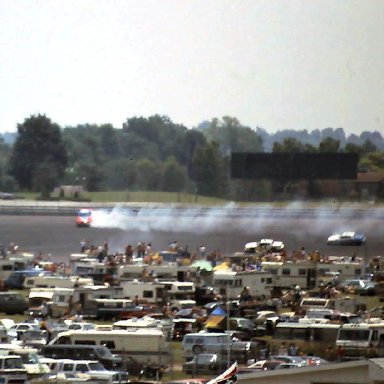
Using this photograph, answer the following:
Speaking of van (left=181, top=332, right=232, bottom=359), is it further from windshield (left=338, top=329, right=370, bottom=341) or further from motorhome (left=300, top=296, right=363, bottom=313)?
motorhome (left=300, top=296, right=363, bottom=313)

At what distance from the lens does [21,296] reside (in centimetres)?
2073

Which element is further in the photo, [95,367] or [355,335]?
[355,335]

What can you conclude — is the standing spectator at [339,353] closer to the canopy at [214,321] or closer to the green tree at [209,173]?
the canopy at [214,321]

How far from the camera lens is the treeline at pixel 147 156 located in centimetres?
3900

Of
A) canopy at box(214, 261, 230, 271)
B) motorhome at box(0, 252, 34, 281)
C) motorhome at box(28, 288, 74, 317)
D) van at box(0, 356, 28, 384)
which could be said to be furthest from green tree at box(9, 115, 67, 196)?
van at box(0, 356, 28, 384)

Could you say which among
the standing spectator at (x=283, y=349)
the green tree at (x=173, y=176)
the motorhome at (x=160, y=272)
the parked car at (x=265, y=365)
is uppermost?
the green tree at (x=173, y=176)

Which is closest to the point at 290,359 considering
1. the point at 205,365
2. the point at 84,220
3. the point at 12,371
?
the point at 205,365

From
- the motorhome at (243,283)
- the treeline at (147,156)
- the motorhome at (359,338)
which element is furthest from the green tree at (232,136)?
the motorhome at (359,338)

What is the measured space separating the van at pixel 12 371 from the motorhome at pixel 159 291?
19.3ft

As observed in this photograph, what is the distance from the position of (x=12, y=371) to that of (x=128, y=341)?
83.3 inches

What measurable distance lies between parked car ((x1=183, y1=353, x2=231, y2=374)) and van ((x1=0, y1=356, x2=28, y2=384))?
1472mm

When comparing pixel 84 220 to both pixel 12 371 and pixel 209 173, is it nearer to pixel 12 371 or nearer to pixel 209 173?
pixel 209 173

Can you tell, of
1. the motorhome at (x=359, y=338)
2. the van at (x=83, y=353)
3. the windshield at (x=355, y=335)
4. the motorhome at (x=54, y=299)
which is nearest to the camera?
the van at (x=83, y=353)

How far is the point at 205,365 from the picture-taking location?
15523 mm
